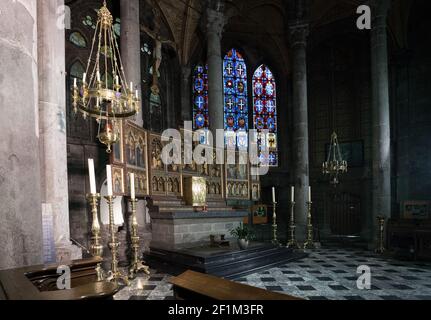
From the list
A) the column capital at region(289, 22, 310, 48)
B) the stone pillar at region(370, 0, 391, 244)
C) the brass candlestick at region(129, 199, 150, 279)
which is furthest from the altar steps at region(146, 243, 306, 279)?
the column capital at region(289, 22, 310, 48)

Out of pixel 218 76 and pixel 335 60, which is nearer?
pixel 218 76

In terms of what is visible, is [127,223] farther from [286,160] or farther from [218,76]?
[286,160]

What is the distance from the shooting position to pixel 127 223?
9.22 m

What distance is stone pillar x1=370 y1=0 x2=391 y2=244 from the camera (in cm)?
1128

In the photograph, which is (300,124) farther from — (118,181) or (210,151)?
(118,181)

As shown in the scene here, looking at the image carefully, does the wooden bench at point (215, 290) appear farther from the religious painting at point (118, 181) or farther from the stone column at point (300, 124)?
the stone column at point (300, 124)

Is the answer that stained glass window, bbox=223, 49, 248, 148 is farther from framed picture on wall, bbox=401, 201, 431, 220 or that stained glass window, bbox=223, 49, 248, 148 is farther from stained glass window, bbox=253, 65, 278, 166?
framed picture on wall, bbox=401, 201, 431, 220

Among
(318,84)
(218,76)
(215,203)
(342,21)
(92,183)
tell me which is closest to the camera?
(92,183)

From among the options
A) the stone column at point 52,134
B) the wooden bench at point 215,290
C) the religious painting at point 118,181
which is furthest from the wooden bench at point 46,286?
the religious painting at point 118,181

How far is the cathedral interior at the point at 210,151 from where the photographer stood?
3.22 meters

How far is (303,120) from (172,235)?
836 centimetres

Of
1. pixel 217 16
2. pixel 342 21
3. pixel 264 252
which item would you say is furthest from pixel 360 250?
pixel 342 21

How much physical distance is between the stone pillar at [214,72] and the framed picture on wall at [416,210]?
24.7 feet

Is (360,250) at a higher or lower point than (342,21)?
lower
